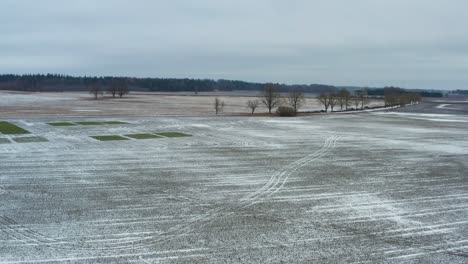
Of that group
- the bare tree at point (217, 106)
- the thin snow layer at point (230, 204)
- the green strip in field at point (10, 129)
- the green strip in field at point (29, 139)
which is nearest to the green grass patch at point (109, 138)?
the green strip in field at point (29, 139)

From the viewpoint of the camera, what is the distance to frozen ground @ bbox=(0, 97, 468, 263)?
12133mm

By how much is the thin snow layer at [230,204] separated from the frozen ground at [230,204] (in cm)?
6

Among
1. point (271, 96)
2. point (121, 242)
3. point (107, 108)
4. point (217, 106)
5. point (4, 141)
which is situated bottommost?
point (121, 242)

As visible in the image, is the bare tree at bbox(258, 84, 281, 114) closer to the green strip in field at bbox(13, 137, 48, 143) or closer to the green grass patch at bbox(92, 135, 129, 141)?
the green grass patch at bbox(92, 135, 129, 141)

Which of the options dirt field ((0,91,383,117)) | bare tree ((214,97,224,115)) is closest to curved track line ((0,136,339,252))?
dirt field ((0,91,383,117))

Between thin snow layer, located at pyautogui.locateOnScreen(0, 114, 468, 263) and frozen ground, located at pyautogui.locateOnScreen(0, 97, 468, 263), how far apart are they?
0.18 feet

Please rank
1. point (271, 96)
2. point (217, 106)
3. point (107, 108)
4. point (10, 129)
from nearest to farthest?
point (10, 129)
point (217, 106)
point (271, 96)
point (107, 108)

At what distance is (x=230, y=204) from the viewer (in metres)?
16.9

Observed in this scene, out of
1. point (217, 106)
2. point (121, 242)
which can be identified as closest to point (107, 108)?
point (217, 106)

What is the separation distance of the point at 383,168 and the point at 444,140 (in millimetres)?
17390

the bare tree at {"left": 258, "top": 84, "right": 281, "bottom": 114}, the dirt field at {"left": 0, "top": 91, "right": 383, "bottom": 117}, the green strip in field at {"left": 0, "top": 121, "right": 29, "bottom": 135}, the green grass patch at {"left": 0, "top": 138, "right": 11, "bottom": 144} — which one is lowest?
the green grass patch at {"left": 0, "top": 138, "right": 11, "bottom": 144}

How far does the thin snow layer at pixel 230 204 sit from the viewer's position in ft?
39.8

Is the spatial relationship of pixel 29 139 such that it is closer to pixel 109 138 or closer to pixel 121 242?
pixel 109 138

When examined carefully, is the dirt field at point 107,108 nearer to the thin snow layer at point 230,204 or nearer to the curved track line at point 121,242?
the thin snow layer at point 230,204
